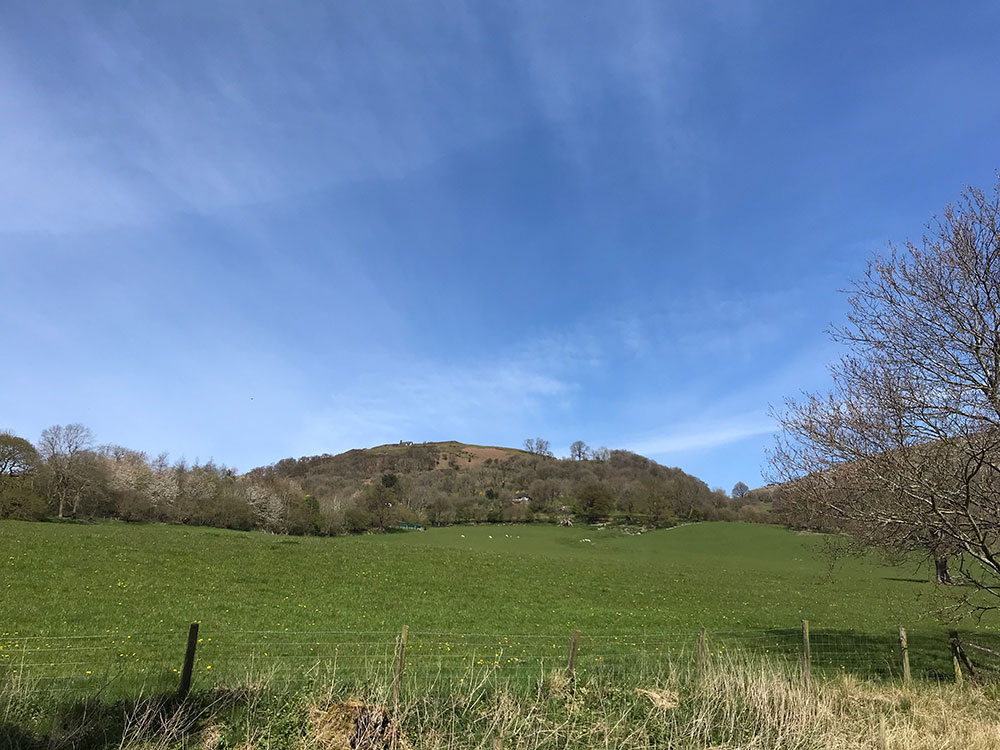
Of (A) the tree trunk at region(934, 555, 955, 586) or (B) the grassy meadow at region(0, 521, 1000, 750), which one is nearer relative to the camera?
(B) the grassy meadow at region(0, 521, 1000, 750)

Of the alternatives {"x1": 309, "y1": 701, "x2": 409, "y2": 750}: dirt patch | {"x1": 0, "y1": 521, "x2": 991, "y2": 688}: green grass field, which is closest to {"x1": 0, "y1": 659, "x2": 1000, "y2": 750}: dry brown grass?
{"x1": 309, "y1": 701, "x2": 409, "y2": 750}: dirt patch

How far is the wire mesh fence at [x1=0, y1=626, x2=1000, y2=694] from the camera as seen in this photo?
9438 mm

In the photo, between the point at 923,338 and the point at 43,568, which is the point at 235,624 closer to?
the point at 43,568

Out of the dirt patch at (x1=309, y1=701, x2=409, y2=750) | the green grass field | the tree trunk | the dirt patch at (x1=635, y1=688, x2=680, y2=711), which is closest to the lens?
the dirt patch at (x1=309, y1=701, x2=409, y2=750)

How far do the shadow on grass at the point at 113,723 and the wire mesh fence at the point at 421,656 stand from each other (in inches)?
A: 19.2

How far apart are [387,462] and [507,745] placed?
180 m

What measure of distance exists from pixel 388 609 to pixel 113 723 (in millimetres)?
16912

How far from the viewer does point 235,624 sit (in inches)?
666

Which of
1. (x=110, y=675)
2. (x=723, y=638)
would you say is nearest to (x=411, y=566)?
(x=723, y=638)

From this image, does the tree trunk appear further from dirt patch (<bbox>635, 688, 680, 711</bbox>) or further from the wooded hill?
the wooded hill

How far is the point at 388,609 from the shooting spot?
22.3 m

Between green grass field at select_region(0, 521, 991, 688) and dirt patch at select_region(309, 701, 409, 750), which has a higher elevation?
dirt patch at select_region(309, 701, 409, 750)

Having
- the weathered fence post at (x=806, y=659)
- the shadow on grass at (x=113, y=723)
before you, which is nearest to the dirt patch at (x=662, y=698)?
the weathered fence post at (x=806, y=659)

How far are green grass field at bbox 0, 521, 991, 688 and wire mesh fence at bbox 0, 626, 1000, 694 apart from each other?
0.10 m
